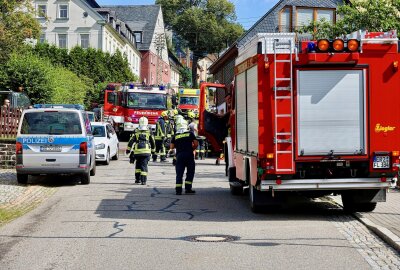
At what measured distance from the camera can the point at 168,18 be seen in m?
99.9

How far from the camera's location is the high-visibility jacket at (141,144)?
59.3 ft

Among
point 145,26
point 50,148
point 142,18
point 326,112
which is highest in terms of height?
point 142,18

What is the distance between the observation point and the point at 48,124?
17.5 meters

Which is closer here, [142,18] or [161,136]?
[161,136]

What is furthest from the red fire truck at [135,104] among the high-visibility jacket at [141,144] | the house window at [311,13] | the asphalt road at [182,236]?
the asphalt road at [182,236]

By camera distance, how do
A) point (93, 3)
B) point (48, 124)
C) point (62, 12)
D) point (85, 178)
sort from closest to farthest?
point (48, 124)
point (85, 178)
point (62, 12)
point (93, 3)

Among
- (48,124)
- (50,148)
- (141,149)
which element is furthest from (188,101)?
(50,148)

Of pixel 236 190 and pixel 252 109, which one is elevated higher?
pixel 252 109

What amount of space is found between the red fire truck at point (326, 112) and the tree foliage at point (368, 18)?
9704mm

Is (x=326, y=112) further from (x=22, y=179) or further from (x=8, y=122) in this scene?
(x=8, y=122)

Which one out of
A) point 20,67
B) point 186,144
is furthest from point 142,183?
point 20,67

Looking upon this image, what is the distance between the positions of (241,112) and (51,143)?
5.87 metres

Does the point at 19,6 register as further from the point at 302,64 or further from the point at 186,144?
the point at 302,64

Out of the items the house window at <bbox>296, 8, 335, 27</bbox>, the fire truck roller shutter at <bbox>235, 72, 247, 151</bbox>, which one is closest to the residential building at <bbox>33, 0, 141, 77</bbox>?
the house window at <bbox>296, 8, 335, 27</bbox>
